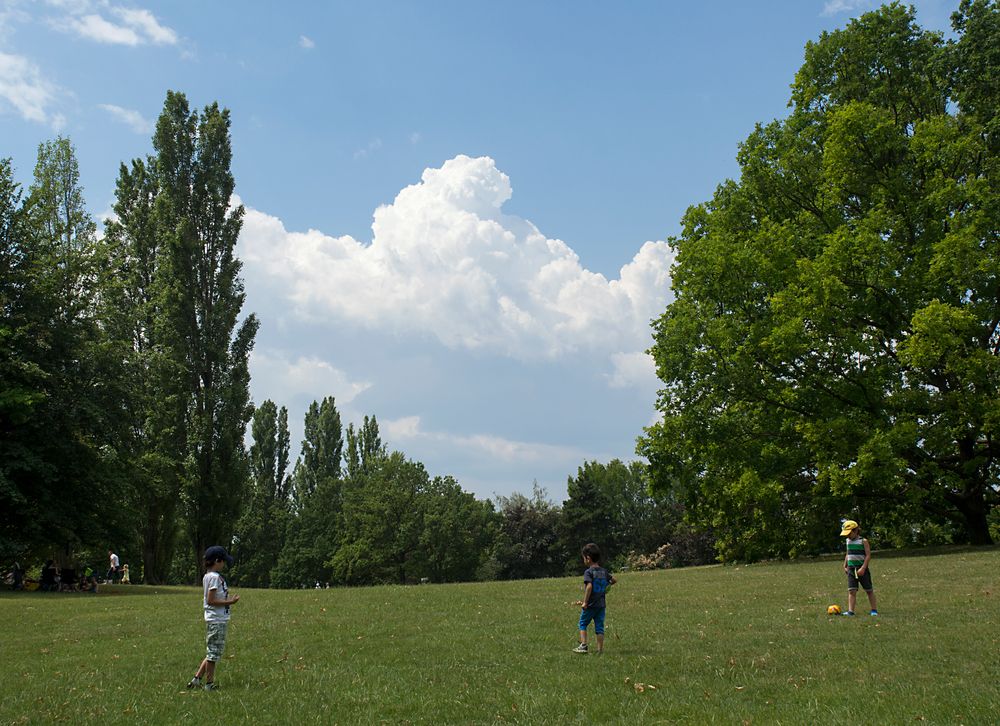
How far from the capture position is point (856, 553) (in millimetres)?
15727

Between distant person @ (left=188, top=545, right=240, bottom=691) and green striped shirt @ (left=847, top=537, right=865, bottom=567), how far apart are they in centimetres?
1214

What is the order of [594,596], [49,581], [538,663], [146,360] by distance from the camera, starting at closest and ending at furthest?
[538,663] < [594,596] < [49,581] < [146,360]

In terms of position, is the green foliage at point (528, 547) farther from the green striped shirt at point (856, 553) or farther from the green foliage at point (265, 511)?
the green striped shirt at point (856, 553)

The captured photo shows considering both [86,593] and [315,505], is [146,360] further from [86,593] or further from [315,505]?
[315,505]

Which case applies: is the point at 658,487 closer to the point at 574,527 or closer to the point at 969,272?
the point at 969,272

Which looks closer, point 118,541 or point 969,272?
point 969,272

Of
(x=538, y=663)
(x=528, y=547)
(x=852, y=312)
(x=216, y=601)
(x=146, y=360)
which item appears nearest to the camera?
(x=216, y=601)

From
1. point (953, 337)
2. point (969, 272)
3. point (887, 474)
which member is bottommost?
point (887, 474)

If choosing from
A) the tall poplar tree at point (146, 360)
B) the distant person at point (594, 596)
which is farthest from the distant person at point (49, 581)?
the distant person at point (594, 596)

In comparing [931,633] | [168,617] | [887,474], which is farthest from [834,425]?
[168,617]

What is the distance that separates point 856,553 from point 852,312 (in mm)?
19829

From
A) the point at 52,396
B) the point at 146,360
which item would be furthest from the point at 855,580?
the point at 146,360

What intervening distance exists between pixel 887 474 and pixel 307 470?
82.6 metres

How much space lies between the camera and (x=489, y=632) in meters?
15.3
